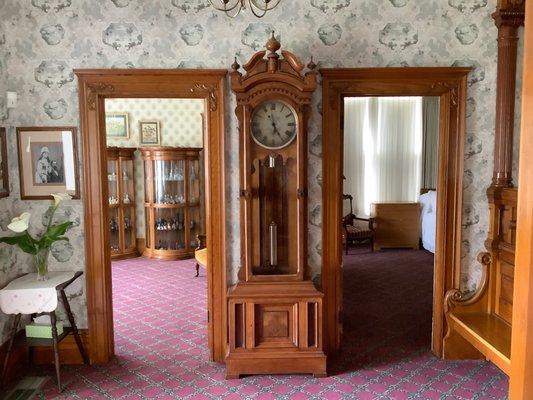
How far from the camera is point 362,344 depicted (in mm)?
3936

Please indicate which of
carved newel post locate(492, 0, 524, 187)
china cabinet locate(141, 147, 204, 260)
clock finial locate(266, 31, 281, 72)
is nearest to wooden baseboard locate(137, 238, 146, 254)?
china cabinet locate(141, 147, 204, 260)

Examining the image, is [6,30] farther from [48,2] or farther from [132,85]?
[132,85]

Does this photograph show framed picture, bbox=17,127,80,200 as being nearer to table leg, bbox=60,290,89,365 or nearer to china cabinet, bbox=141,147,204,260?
table leg, bbox=60,290,89,365

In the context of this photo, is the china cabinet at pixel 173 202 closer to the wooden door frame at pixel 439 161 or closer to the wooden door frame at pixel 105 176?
the wooden door frame at pixel 105 176

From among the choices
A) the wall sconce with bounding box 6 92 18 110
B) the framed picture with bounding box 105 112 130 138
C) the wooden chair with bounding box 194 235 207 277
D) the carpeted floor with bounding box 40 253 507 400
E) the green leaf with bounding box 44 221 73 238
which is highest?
the framed picture with bounding box 105 112 130 138

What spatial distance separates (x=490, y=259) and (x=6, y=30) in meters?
3.85

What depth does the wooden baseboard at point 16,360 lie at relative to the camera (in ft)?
10.9

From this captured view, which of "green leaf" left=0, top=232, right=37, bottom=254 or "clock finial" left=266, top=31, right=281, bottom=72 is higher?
"clock finial" left=266, top=31, right=281, bottom=72

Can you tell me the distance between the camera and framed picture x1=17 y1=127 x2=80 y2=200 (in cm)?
348

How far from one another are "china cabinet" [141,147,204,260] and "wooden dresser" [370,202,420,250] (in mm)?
2801

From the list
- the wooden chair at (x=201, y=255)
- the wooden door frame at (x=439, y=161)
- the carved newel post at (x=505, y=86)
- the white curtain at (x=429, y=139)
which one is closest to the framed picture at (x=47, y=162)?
the wooden door frame at (x=439, y=161)

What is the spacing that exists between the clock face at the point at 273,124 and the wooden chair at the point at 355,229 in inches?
154

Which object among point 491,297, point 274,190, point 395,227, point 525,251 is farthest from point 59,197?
point 395,227

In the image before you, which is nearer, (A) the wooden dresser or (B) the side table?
(B) the side table
